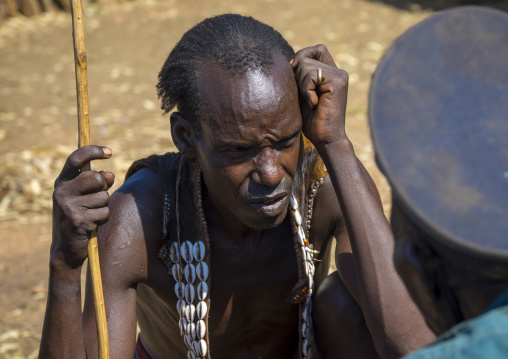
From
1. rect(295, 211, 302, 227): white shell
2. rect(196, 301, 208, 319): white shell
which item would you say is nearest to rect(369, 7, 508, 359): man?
rect(295, 211, 302, 227): white shell

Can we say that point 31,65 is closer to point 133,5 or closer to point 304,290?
point 133,5

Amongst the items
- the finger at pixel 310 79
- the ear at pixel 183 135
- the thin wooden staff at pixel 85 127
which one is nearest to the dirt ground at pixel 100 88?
the thin wooden staff at pixel 85 127

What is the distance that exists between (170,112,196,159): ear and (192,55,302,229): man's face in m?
0.13

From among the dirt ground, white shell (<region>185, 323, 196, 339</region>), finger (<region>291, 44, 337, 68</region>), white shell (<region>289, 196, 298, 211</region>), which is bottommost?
the dirt ground

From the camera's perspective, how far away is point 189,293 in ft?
9.78

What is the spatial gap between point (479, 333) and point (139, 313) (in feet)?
8.15

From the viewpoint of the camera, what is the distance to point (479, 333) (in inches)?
48.5

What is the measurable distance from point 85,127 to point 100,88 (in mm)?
7017

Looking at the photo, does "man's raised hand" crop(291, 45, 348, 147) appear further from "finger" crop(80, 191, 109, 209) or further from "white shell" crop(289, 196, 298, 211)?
"finger" crop(80, 191, 109, 209)

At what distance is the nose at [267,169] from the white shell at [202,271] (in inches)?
21.3

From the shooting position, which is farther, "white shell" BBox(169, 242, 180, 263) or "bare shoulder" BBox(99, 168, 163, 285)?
"white shell" BBox(169, 242, 180, 263)

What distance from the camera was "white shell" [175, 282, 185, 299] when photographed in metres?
2.98

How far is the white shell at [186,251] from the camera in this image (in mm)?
2980

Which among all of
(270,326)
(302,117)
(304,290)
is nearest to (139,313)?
(270,326)
